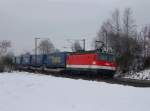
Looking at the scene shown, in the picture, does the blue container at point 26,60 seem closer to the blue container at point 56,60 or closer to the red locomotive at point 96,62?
the blue container at point 56,60

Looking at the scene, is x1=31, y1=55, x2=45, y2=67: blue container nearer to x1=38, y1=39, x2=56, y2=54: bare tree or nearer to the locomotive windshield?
the locomotive windshield

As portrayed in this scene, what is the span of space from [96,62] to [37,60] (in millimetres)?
17447

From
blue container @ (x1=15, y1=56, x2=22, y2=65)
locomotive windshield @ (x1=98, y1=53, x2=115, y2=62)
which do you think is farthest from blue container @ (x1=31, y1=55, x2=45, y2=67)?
locomotive windshield @ (x1=98, y1=53, x2=115, y2=62)

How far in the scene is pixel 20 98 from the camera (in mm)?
17266

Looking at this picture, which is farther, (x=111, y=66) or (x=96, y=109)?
(x=111, y=66)

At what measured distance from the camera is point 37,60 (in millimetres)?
47375

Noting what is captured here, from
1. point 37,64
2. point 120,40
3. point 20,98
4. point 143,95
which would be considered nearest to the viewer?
point 143,95

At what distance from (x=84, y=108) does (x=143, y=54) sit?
142 ft

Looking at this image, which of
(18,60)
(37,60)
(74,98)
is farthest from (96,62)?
(18,60)

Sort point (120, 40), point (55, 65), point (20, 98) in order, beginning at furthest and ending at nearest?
point (120, 40), point (55, 65), point (20, 98)

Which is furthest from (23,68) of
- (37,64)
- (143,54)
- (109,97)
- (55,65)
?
(109,97)

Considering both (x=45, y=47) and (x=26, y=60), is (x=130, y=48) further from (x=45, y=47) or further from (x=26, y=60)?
(x=45, y=47)

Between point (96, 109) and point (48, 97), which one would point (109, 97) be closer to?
point (96, 109)

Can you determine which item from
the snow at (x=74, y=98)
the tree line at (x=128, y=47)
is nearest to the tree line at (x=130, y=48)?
the tree line at (x=128, y=47)
